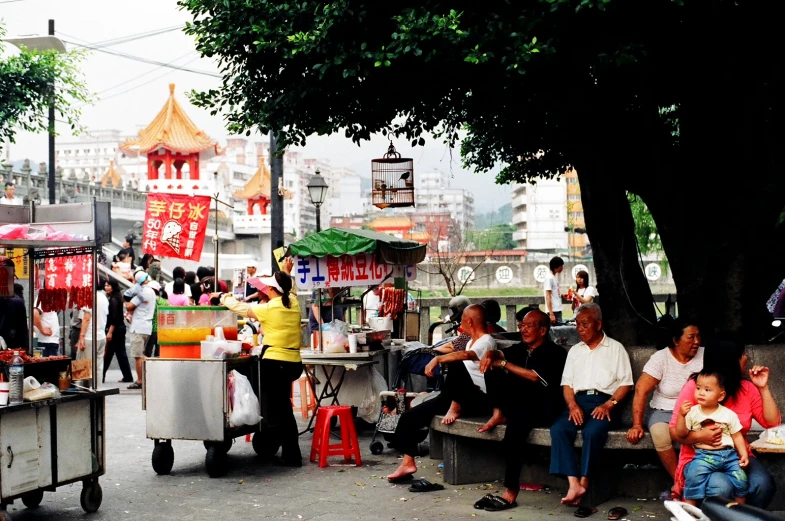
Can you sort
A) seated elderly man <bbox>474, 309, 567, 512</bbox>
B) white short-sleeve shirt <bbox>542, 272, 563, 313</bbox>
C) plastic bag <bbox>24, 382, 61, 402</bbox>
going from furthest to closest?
white short-sleeve shirt <bbox>542, 272, 563, 313</bbox>
seated elderly man <bbox>474, 309, 567, 512</bbox>
plastic bag <bbox>24, 382, 61, 402</bbox>

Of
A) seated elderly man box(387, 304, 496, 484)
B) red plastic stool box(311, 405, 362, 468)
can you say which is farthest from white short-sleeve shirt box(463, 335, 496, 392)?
red plastic stool box(311, 405, 362, 468)

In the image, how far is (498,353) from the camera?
294 inches

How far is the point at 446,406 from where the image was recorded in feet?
26.1

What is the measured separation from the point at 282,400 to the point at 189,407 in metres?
0.89

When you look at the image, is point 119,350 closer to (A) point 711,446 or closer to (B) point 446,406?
(B) point 446,406

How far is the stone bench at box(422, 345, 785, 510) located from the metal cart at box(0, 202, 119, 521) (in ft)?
8.83

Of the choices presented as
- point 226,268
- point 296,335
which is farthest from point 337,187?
point 296,335

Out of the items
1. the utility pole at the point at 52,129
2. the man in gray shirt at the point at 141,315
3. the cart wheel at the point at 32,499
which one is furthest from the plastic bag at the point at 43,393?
the utility pole at the point at 52,129

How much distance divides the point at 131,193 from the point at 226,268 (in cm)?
862

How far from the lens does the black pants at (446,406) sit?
25.6 ft

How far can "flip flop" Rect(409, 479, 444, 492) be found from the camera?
24.8 feet

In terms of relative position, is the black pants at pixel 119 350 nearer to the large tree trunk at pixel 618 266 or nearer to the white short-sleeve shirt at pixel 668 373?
the large tree trunk at pixel 618 266

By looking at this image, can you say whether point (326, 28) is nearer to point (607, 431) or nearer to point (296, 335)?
point (296, 335)

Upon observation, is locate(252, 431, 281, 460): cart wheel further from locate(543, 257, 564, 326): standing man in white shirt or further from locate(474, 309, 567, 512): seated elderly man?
locate(543, 257, 564, 326): standing man in white shirt
